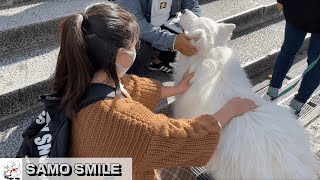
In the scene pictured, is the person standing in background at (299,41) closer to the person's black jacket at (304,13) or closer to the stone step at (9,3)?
the person's black jacket at (304,13)

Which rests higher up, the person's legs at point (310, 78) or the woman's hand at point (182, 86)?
the woman's hand at point (182, 86)

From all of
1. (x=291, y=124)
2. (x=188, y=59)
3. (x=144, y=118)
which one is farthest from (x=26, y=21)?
(x=291, y=124)

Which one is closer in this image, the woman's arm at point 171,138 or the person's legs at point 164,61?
the woman's arm at point 171,138

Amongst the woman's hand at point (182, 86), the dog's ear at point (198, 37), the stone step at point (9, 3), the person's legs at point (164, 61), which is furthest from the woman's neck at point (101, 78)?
the stone step at point (9, 3)

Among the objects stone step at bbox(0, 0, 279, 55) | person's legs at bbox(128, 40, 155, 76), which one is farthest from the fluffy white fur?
stone step at bbox(0, 0, 279, 55)

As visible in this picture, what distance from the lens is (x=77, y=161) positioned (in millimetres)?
1621

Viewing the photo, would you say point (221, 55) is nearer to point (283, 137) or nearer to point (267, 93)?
point (283, 137)

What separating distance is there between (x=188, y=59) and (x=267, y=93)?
4.20ft

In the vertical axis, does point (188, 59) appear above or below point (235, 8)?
above

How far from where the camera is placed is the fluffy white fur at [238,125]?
73.9 inches

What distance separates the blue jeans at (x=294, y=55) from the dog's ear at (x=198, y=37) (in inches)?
41.0

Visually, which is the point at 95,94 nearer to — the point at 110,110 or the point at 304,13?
the point at 110,110

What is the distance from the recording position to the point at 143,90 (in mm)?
2041

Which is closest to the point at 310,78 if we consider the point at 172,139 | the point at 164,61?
the point at 164,61
